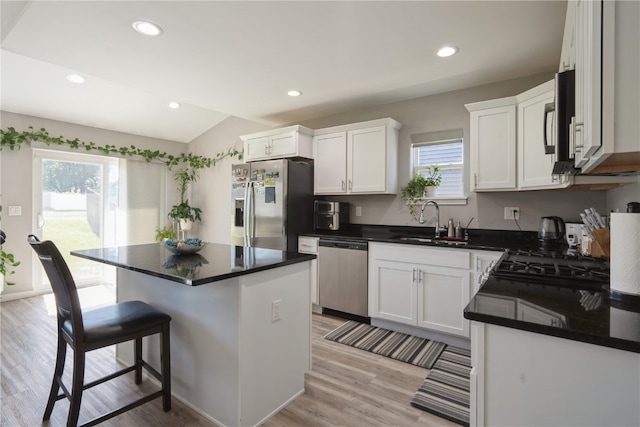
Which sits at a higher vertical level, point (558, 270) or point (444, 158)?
point (444, 158)

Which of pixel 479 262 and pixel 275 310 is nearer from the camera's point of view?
pixel 275 310

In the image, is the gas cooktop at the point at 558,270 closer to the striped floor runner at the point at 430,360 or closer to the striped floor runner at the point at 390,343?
the striped floor runner at the point at 430,360

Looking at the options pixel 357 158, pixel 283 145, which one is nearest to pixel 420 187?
pixel 357 158

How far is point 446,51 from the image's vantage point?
2.58 metres

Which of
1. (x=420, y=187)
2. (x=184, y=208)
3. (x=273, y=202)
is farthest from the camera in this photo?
(x=184, y=208)

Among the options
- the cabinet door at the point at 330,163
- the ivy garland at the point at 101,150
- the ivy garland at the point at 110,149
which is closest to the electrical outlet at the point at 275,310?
the cabinet door at the point at 330,163

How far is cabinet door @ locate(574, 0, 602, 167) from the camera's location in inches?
36.2

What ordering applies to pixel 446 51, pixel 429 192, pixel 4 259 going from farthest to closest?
1. pixel 429 192
2. pixel 4 259
3. pixel 446 51

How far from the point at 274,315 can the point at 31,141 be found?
179 inches

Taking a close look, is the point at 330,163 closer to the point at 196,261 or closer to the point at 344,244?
the point at 344,244

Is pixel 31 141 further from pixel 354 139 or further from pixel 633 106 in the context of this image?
pixel 633 106

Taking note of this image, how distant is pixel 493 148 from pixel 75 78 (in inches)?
183

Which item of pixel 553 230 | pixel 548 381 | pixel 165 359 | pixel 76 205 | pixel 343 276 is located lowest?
pixel 165 359

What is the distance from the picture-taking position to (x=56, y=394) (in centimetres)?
183
